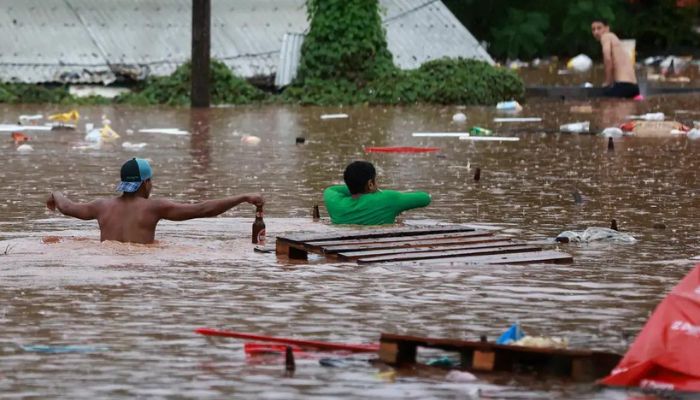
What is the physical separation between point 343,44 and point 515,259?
67.7 ft

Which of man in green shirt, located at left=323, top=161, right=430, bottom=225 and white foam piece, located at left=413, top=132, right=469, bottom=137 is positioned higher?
white foam piece, located at left=413, top=132, right=469, bottom=137

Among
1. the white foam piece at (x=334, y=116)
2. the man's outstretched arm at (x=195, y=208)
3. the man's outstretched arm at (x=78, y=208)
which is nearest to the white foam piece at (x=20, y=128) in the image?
the white foam piece at (x=334, y=116)

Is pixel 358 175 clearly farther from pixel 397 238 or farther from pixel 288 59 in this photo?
pixel 288 59

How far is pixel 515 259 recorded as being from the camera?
10.8 metres

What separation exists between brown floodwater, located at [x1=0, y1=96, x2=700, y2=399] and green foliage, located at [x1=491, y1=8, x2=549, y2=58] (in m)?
23.9

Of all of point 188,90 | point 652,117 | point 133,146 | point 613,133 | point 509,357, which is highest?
point 188,90

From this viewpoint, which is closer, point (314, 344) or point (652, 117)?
point (314, 344)

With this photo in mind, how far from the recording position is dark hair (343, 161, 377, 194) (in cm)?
1258

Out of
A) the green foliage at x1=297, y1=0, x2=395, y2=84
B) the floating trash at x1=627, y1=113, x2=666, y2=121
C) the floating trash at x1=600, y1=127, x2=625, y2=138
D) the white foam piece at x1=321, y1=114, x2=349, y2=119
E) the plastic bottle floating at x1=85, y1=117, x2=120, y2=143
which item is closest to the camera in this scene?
the plastic bottle floating at x1=85, y1=117, x2=120, y2=143

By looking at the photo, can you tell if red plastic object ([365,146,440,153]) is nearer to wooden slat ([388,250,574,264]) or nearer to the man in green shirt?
the man in green shirt

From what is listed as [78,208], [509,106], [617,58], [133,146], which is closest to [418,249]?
[78,208]

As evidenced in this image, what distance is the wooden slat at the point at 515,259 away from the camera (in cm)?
1075

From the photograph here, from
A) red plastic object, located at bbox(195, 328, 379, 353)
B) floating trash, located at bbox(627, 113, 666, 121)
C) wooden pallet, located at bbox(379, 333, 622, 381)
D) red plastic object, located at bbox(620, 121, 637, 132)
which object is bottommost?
red plastic object, located at bbox(195, 328, 379, 353)

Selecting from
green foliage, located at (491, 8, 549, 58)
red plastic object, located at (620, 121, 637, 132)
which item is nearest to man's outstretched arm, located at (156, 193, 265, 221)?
red plastic object, located at (620, 121, 637, 132)
